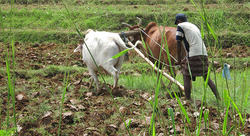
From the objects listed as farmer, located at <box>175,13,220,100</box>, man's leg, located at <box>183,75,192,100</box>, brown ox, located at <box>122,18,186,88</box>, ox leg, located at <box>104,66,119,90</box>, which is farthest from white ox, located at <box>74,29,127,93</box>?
man's leg, located at <box>183,75,192,100</box>

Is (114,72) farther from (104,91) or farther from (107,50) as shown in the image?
(104,91)

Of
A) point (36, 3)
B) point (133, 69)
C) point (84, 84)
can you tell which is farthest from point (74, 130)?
point (36, 3)

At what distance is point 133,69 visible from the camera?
732 centimetres

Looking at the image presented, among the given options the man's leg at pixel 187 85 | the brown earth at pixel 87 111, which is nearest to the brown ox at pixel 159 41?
the man's leg at pixel 187 85

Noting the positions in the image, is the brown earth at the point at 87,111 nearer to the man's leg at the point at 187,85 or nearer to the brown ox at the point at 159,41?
the man's leg at the point at 187,85

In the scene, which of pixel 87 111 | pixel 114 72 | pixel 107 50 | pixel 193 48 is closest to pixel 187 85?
pixel 193 48

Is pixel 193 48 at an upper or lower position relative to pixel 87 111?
upper

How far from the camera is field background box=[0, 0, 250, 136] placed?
1573 mm

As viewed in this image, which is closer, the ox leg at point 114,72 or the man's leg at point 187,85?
the man's leg at point 187,85

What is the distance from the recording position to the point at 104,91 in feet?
16.1

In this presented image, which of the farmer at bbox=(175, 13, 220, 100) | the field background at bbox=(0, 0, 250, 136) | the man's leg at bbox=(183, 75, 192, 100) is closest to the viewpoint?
the field background at bbox=(0, 0, 250, 136)

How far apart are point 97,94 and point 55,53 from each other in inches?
176

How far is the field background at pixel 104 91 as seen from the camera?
157 centimetres

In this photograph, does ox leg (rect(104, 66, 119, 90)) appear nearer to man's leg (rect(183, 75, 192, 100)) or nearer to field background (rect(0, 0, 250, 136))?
field background (rect(0, 0, 250, 136))
